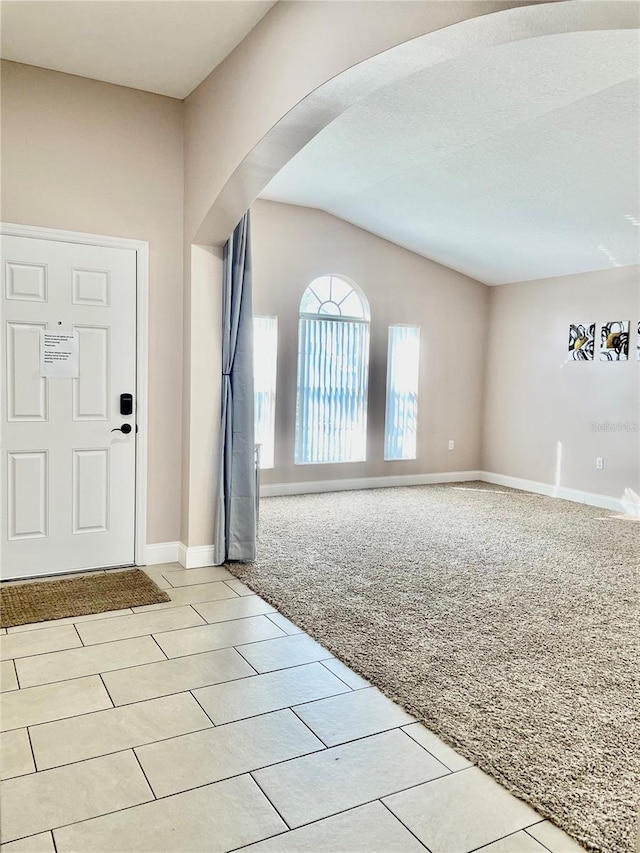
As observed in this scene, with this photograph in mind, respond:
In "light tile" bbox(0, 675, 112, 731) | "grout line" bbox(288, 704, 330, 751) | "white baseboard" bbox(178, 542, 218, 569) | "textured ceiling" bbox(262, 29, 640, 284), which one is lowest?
"grout line" bbox(288, 704, 330, 751)

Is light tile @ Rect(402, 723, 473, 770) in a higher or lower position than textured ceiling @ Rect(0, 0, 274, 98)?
lower

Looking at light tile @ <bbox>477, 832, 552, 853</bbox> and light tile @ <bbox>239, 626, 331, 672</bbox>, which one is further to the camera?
light tile @ <bbox>239, 626, 331, 672</bbox>

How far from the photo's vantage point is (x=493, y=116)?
162 inches

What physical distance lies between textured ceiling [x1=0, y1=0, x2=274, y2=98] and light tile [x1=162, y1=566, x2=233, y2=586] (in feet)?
9.71

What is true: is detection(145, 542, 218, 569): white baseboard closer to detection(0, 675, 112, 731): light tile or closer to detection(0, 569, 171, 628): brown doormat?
detection(0, 569, 171, 628): brown doormat

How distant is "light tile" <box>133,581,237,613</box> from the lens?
349cm

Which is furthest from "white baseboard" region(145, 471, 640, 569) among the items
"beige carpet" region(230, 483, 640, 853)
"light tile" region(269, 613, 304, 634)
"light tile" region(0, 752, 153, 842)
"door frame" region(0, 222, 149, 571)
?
"light tile" region(0, 752, 153, 842)

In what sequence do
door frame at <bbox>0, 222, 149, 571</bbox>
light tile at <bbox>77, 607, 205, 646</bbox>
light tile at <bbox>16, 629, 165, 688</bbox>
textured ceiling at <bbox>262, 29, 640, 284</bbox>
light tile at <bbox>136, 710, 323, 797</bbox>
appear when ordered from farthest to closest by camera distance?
door frame at <bbox>0, 222, 149, 571</bbox>
textured ceiling at <bbox>262, 29, 640, 284</bbox>
light tile at <bbox>77, 607, 205, 646</bbox>
light tile at <bbox>16, 629, 165, 688</bbox>
light tile at <bbox>136, 710, 323, 797</bbox>

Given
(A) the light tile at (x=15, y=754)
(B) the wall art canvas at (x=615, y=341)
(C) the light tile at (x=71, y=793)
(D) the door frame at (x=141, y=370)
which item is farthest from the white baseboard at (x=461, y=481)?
(C) the light tile at (x=71, y=793)

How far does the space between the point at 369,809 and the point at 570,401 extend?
19.3 ft

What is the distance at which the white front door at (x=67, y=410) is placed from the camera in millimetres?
3738

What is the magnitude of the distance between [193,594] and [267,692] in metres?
1.19

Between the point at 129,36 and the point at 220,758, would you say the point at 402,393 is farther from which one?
the point at 220,758

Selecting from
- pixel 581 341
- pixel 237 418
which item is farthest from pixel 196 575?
pixel 581 341
